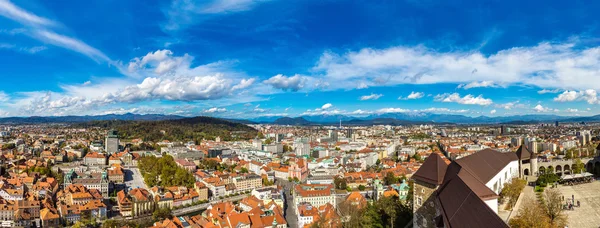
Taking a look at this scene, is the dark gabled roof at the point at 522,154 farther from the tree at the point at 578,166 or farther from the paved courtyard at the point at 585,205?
A: the tree at the point at 578,166

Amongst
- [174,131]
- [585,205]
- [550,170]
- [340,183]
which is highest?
[174,131]

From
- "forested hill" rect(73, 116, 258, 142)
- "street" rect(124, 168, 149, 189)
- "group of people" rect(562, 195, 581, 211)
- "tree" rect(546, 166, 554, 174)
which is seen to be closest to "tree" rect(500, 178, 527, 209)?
"group of people" rect(562, 195, 581, 211)

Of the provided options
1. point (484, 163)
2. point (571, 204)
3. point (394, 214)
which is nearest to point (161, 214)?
point (394, 214)

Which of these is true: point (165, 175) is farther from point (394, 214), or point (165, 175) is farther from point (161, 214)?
point (394, 214)

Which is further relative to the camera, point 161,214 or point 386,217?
point 161,214

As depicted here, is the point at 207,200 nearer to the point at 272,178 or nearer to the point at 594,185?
the point at 272,178

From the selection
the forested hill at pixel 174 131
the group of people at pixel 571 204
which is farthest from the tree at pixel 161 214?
the forested hill at pixel 174 131
